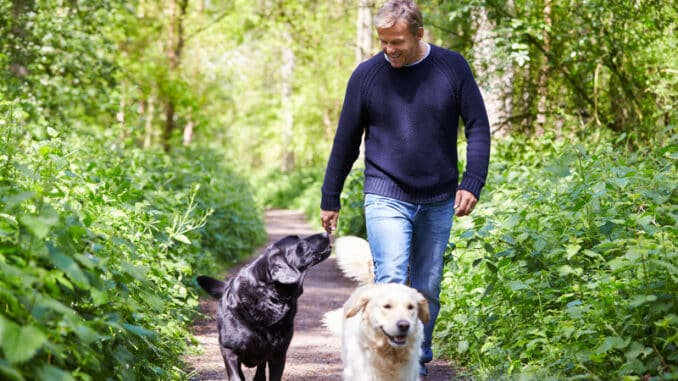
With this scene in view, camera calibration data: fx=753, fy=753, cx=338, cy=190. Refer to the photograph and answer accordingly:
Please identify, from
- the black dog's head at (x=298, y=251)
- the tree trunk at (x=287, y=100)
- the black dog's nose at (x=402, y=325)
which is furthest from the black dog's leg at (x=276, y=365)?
the tree trunk at (x=287, y=100)

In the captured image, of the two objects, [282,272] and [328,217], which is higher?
[328,217]

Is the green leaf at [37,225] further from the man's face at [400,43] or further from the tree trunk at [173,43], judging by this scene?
the tree trunk at [173,43]

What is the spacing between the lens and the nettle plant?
4156 millimetres

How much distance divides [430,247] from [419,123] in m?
0.84

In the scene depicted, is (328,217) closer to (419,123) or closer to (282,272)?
(282,272)

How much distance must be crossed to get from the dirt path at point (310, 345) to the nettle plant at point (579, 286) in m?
0.66

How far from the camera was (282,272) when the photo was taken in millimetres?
5070

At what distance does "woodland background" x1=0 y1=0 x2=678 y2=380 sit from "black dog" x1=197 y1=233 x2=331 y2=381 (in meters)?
0.52

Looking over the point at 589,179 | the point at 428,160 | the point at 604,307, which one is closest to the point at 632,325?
the point at 604,307

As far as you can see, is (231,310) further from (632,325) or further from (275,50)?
(275,50)

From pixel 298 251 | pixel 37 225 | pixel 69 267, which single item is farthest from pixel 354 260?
pixel 37 225

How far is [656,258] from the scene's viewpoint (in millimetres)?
4320

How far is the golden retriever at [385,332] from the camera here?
417 centimetres

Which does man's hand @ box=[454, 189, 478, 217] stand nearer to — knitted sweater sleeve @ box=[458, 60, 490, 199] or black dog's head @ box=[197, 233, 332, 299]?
knitted sweater sleeve @ box=[458, 60, 490, 199]
